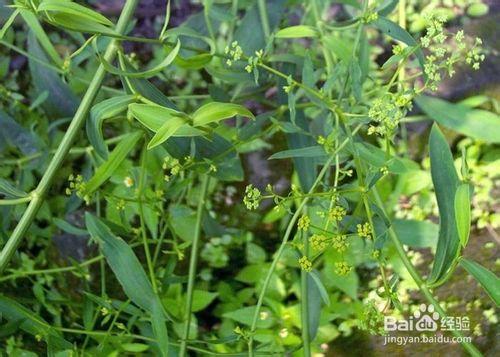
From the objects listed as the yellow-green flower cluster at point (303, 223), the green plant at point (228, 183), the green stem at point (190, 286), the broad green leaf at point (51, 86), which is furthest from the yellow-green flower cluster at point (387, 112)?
the broad green leaf at point (51, 86)

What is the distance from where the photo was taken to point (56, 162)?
2.43 ft

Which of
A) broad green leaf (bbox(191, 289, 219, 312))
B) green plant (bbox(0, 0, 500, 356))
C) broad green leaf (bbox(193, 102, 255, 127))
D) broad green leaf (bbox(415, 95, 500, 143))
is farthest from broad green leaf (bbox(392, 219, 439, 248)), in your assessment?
broad green leaf (bbox(193, 102, 255, 127))

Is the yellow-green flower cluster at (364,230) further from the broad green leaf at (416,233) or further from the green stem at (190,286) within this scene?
the broad green leaf at (416,233)

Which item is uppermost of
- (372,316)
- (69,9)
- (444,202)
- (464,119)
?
(464,119)

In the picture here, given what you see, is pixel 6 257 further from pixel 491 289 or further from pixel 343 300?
pixel 343 300

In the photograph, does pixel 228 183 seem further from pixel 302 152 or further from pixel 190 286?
pixel 302 152

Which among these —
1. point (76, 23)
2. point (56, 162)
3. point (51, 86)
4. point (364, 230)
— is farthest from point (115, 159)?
point (51, 86)

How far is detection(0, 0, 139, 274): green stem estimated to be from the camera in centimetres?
73

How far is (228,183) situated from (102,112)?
25.5 inches

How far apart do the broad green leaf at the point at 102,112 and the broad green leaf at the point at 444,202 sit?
1.13 ft

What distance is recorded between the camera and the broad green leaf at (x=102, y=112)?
707 mm

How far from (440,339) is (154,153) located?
0.54 m

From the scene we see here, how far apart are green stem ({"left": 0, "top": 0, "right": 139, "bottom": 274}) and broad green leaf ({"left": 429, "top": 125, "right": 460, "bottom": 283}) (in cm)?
38

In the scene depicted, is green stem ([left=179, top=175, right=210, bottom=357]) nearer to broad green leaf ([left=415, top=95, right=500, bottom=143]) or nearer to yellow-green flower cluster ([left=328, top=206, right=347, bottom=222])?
yellow-green flower cluster ([left=328, top=206, right=347, bottom=222])
